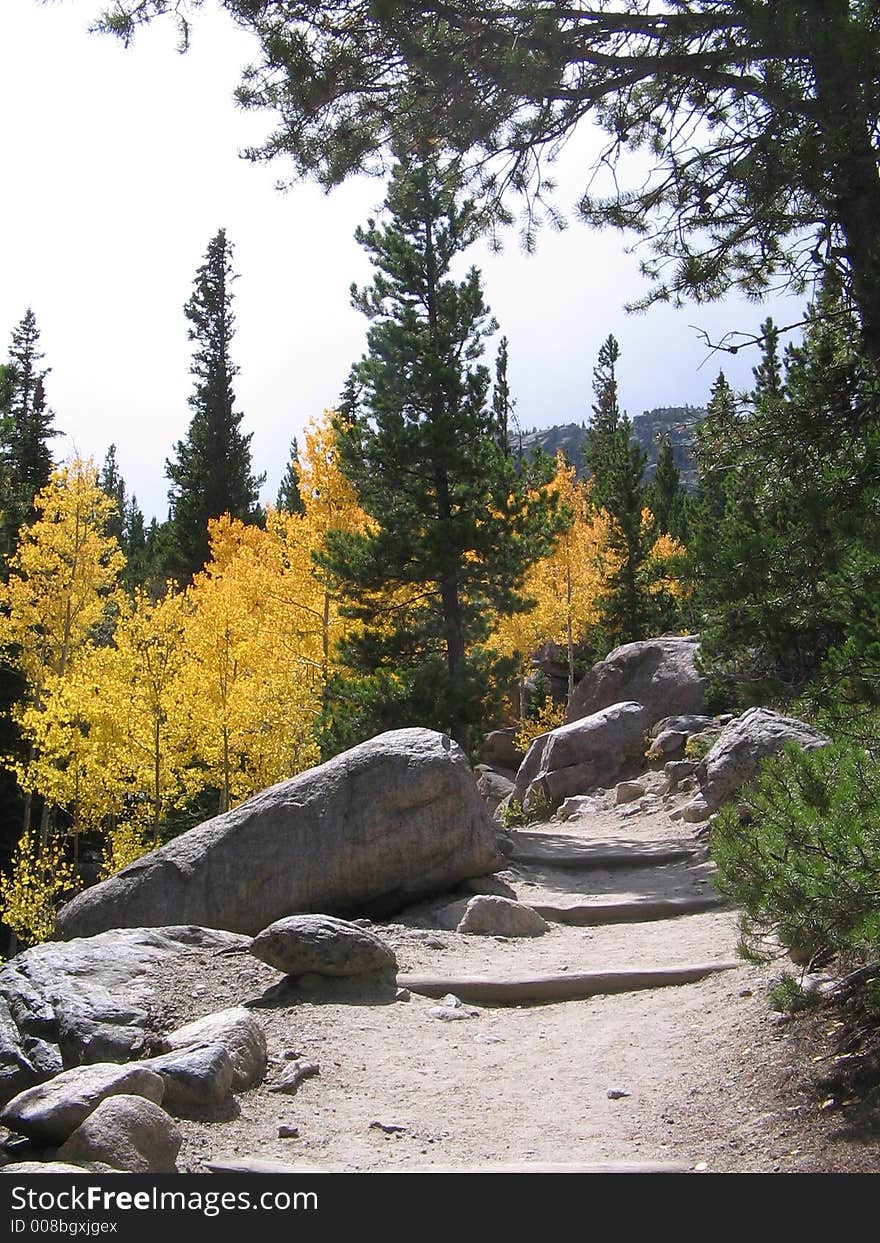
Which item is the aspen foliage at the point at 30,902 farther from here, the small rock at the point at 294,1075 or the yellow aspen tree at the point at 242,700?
the small rock at the point at 294,1075

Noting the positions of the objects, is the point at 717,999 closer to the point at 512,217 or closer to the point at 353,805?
the point at 353,805

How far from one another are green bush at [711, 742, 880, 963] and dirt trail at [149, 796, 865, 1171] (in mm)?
936

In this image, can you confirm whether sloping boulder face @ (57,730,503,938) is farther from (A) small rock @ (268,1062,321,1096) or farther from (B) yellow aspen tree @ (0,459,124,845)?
(B) yellow aspen tree @ (0,459,124,845)

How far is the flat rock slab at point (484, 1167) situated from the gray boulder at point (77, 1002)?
72.9 inches

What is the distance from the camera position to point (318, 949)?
272 inches

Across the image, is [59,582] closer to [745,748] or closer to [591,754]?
[591,754]

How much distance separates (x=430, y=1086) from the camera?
5.44 m

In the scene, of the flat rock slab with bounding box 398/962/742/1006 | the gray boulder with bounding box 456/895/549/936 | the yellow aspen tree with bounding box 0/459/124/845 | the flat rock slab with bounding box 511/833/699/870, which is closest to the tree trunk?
the flat rock slab with bounding box 398/962/742/1006

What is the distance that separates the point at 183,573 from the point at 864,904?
117 feet

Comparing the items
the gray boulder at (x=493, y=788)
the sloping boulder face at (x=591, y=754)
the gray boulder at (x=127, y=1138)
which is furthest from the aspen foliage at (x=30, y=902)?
the gray boulder at (x=127, y=1138)

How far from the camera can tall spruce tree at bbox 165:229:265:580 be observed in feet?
126

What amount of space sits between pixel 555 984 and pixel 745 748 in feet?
17.5

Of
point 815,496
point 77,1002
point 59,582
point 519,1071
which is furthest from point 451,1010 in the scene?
point 59,582

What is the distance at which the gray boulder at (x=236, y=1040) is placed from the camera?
536 cm
